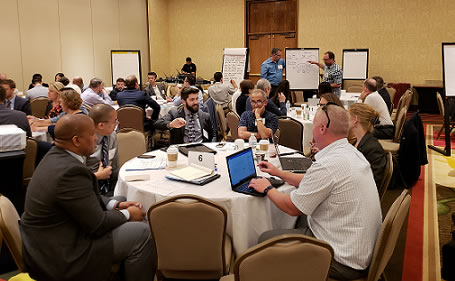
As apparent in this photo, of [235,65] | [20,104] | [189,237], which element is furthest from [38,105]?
[189,237]

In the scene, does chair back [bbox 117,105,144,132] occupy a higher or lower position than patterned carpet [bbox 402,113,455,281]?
higher

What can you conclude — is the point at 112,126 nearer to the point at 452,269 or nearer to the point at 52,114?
the point at 52,114

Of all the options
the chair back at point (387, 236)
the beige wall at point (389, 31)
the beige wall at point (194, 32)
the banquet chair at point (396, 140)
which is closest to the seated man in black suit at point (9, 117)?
the chair back at point (387, 236)

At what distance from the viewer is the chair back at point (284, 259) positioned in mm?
1765

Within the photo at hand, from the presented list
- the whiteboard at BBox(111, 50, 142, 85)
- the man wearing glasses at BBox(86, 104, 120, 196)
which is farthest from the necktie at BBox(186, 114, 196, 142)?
the whiteboard at BBox(111, 50, 142, 85)

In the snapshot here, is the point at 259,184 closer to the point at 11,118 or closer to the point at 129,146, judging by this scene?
the point at 129,146

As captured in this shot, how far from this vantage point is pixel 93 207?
2289 mm

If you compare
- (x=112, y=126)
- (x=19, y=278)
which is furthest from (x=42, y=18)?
(x=19, y=278)

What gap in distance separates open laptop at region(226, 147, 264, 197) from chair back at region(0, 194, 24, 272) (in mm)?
1348

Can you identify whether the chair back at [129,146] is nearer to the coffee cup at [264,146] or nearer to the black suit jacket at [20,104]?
the coffee cup at [264,146]

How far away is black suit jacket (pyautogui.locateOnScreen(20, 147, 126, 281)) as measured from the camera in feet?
7.24

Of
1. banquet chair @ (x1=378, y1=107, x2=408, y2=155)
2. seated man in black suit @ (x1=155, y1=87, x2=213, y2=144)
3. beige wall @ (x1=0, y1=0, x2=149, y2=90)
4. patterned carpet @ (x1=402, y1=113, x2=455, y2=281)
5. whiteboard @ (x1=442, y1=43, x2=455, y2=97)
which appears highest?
beige wall @ (x1=0, y1=0, x2=149, y2=90)

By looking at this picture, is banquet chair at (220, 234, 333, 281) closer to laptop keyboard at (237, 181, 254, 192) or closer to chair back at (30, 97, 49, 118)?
laptop keyboard at (237, 181, 254, 192)

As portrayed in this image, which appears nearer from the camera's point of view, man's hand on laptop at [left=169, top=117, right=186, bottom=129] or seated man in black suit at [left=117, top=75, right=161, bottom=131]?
man's hand on laptop at [left=169, top=117, right=186, bottom=129]
